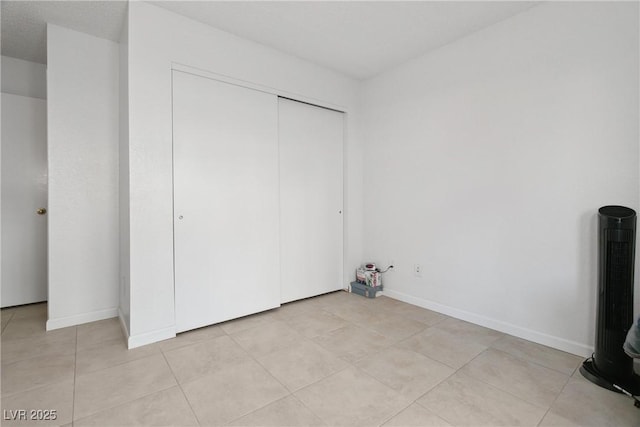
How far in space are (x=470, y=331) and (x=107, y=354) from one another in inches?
109

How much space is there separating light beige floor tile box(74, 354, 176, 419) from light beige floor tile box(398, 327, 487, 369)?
1649mm

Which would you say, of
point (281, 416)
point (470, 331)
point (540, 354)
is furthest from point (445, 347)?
point (281, 416)

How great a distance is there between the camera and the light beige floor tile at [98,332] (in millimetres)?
2379

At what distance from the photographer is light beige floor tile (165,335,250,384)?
6.45ft

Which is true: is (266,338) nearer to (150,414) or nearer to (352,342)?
(352,342)

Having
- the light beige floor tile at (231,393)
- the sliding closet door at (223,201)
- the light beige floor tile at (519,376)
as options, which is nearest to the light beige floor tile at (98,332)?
the sliding closet door at (223,201)

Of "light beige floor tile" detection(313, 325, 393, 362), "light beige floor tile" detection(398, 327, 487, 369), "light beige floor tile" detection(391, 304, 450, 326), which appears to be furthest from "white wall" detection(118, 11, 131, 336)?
"light beige floor tile" detection(391, 304, 450, 326)

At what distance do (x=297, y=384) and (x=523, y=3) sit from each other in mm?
3068

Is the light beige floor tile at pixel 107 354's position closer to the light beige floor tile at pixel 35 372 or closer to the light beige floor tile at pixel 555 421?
the light beige floor tile at pixel 35 372

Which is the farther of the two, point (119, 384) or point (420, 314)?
point (420, 314)

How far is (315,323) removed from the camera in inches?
108

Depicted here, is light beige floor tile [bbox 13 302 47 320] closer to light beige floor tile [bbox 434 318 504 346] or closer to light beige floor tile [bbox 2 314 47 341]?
light beige floor tile [bbox 2 314 47 341]

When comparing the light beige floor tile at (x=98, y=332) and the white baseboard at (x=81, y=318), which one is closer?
the light beige floor tile at (x=98, y=332)

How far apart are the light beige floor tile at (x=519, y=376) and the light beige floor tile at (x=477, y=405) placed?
7 cm
